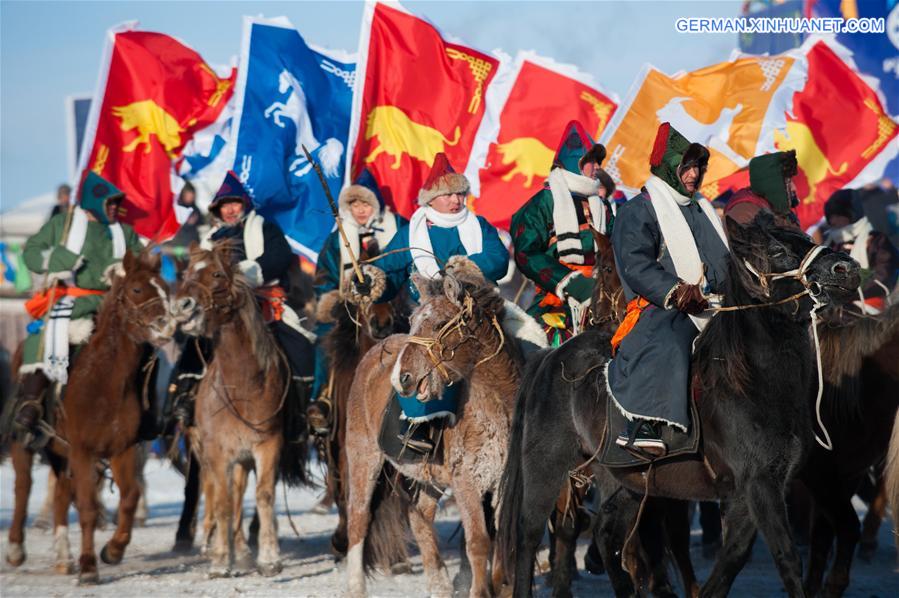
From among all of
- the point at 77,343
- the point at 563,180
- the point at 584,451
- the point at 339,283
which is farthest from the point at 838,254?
the point at 77,343

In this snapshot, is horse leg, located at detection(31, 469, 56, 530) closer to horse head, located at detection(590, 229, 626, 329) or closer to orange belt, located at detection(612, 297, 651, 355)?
horse head, located at detection(590, 229, 626, 329)

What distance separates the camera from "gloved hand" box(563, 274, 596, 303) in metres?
9.80

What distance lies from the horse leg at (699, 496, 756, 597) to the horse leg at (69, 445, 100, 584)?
593 centimetres

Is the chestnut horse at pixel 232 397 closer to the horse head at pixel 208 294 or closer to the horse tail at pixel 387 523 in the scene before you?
the horse head at pixel 208 294

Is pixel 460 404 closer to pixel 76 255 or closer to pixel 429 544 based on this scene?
pixel 429 544

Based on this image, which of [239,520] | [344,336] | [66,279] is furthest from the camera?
[66,279]

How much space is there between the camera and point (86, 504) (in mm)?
11336

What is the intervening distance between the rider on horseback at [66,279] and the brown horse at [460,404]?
3991mm

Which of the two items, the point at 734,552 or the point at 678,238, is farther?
the point at 678,238

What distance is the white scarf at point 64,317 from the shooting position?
12.1 metres

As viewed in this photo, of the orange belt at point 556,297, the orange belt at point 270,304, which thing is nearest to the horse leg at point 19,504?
the orange belt at point 270,304

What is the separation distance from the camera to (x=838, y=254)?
6.57 m

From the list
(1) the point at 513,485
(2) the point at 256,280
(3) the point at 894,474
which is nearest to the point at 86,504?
(2) the point at 256,280

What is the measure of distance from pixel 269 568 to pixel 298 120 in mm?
6737
